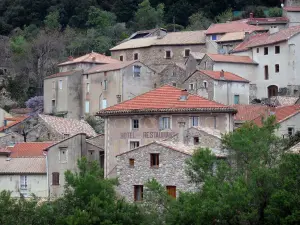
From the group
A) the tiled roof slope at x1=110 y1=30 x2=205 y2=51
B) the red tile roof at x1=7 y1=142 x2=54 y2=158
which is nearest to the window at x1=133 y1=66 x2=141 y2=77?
the tiled roof slope at x1=110 y1=30 x2=205 y2=51

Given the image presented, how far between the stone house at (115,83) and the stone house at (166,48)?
919cm

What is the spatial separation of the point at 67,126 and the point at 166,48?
24190 mm

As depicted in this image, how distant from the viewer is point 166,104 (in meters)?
63.1

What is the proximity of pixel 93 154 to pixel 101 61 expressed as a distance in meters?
A: 33.4

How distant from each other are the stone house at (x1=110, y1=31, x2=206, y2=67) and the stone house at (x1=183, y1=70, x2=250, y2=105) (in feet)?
51.1

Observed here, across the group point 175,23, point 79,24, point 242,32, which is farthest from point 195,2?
point 242,32

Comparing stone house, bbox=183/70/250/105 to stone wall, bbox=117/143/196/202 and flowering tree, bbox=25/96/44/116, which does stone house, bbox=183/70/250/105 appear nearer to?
flowering tree, bbox=25/96/44/116

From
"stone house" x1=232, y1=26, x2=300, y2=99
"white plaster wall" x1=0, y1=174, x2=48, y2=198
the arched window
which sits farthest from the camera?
the arched window

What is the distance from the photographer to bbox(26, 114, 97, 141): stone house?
8038 cm

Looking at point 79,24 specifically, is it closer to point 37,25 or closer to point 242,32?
point 37,25

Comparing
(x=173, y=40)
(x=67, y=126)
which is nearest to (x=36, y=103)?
(x=173, y=40)

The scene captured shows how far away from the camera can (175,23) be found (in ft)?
447

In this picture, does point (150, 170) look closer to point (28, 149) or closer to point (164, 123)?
point (164, 123)

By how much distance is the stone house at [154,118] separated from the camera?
61.9m
